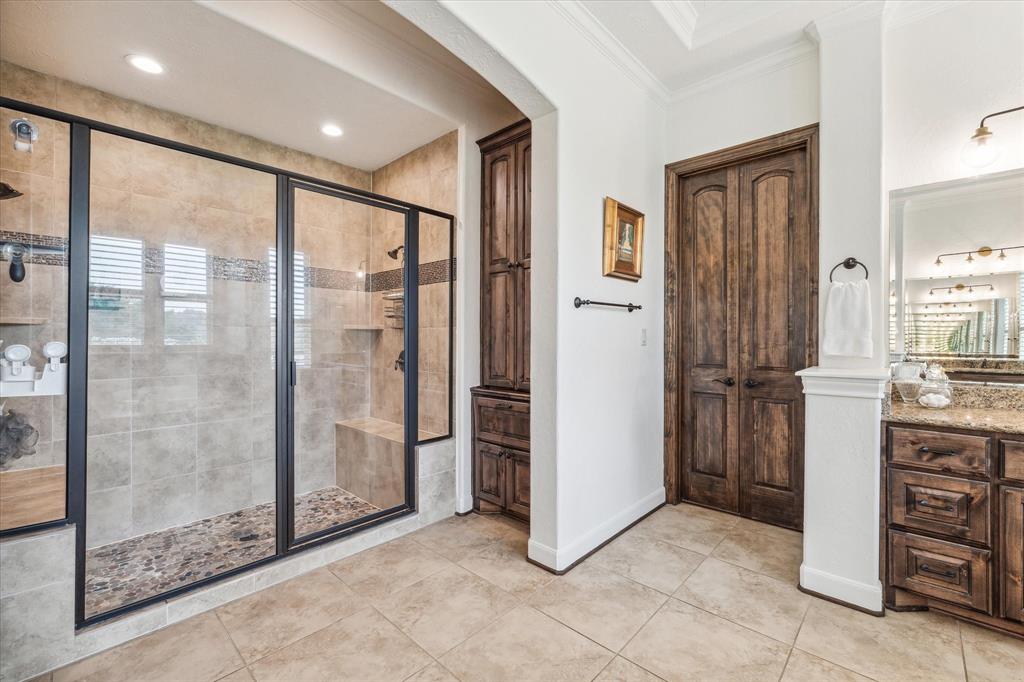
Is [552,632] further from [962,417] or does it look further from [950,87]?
[950,87]

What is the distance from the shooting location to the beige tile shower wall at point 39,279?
72.1 inches

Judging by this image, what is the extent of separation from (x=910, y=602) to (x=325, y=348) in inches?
127

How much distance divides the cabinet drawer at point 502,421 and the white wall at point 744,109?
199 cm

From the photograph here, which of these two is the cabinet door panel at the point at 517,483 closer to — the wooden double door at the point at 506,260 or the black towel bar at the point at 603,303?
the wooden double door at the point at 506,260

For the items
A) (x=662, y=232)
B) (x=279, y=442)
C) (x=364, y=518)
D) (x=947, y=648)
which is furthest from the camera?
(x=662, y=232)

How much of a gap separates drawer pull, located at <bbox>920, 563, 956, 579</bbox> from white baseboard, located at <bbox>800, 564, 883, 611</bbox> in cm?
17

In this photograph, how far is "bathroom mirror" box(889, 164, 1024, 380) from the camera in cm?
217

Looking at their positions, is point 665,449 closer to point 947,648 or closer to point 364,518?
point 947,648

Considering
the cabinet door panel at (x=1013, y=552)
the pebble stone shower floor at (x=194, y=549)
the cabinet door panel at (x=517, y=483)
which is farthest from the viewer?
A: the cabinet door panel at (x=517, y=483)

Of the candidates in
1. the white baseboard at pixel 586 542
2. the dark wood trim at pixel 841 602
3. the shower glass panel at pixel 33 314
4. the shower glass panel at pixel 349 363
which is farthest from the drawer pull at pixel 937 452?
the shower glass panel at pixel 33 314

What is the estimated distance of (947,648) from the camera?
67.9 inches

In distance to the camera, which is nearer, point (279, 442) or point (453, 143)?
point (279, 442)

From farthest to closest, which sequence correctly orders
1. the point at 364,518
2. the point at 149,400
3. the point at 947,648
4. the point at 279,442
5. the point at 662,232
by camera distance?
the point at 662,232
the point at 149,400
the point at 364,518
the point at 279,442
the point at 947,648

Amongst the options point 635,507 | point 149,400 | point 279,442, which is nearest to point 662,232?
point 635,507
